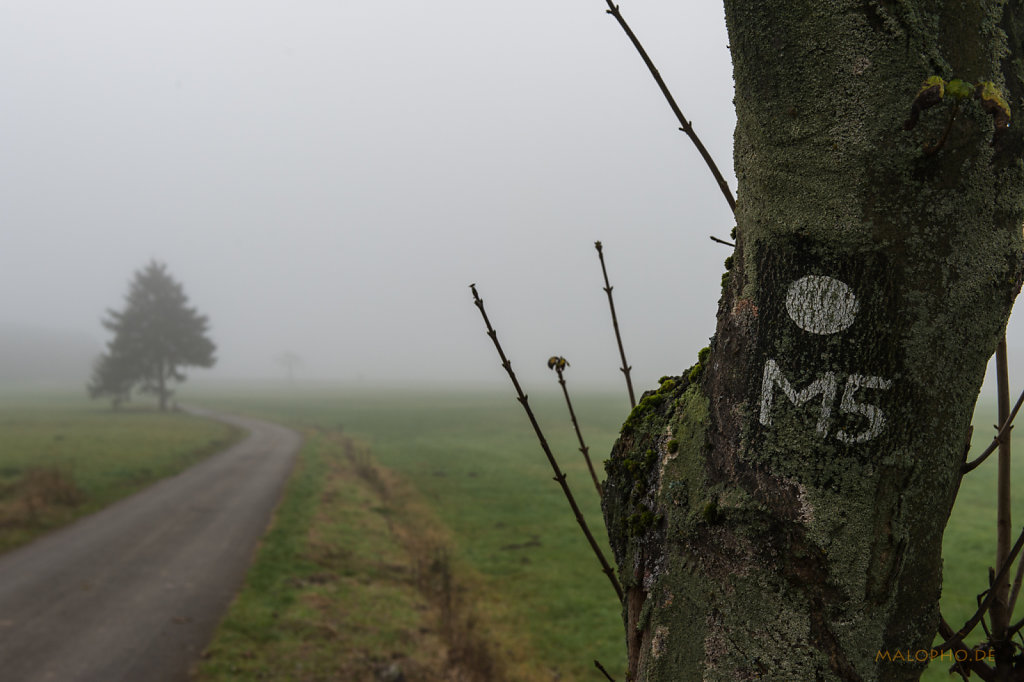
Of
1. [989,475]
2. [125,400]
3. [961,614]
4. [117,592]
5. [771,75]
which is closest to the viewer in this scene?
[771,75]

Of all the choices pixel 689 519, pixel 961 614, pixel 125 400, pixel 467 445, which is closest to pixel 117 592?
pixel 689 519

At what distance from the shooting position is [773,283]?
0.96m

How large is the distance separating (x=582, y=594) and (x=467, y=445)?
21.5 meters

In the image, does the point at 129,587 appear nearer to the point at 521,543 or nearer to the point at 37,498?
the point at 37,498

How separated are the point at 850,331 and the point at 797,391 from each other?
12 cm

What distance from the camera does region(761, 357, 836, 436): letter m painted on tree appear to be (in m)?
0.89

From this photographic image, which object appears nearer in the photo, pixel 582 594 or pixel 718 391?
pixel 718 391

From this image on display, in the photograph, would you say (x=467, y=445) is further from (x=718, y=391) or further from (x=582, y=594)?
(x=718, y=391)

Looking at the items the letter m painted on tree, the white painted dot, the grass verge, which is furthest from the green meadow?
the white painted dot

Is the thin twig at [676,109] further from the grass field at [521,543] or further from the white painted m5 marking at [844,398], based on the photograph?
the grass field at [521,543]

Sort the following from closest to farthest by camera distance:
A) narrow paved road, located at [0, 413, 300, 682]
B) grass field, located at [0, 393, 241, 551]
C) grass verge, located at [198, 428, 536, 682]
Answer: narrow paved road, located at [0, 413, 300, 682], grass verge, located at [198, 428, 536, 682], grass field, located at [0, 393, 241, 551]

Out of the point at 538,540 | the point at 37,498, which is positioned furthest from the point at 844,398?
the point at 37,498

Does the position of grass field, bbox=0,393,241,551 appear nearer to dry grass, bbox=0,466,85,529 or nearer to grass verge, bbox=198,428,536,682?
dry grass, bbox=0,466,85,529

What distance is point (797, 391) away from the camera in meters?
0.92
